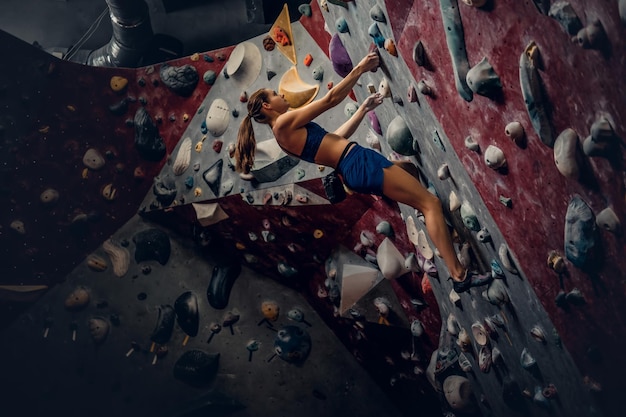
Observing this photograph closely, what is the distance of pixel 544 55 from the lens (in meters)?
1.85

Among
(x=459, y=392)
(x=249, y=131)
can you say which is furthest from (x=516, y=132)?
(x=459, y=392)

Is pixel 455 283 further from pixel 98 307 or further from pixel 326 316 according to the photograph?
pixel 98 307

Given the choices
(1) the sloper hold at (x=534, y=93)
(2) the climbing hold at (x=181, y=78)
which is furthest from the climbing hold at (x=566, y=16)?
(2) the climbing hold at (x=181, y=78)

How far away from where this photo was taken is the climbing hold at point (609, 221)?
5.93ft

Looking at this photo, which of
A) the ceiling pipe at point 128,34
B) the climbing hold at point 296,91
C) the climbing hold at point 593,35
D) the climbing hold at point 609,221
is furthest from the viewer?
the ceiling pipe at point 128,34

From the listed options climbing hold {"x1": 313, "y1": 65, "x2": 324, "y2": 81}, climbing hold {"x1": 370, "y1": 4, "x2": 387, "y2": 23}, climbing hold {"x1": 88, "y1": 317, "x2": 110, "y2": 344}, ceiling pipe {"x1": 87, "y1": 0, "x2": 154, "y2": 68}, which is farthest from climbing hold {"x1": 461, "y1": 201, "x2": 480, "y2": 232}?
ceiling pipe {"x1": 87, "y1": 0, "x2": 154, "y2": 68}

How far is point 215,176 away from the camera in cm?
469

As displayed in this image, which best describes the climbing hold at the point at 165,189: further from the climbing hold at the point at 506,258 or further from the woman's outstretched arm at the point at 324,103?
the climbing hold at the point at 506,258

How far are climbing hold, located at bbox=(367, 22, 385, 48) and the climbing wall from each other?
0.8 inches

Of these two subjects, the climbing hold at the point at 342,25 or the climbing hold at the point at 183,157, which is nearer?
the climbing hold at the point at 342,25

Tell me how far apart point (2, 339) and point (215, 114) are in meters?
2.68

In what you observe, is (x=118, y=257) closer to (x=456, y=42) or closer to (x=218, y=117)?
(x=218, y=117)

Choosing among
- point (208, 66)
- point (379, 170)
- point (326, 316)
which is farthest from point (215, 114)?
point (379, 170)

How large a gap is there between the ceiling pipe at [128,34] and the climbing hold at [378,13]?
377 cm
